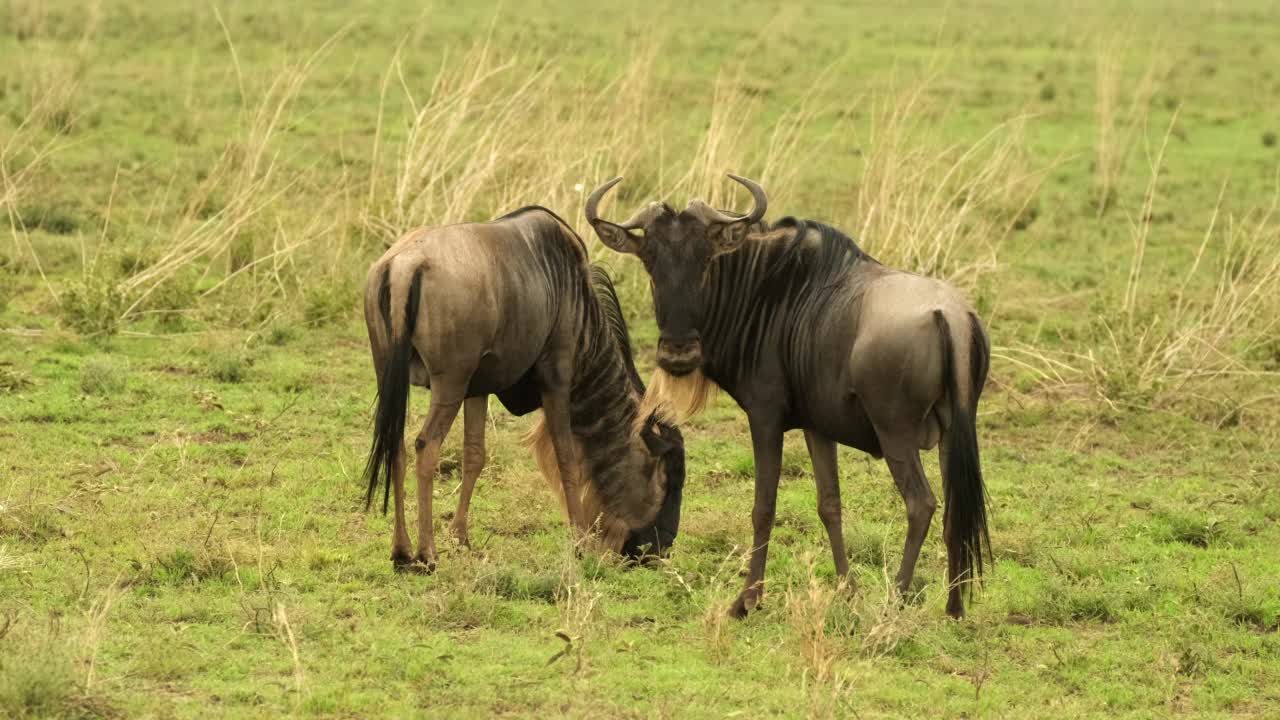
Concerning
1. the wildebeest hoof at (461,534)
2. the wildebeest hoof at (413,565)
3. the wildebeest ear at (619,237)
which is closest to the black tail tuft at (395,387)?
the wildebeest hoof at (413,565)

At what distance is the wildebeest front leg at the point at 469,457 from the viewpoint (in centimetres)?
732

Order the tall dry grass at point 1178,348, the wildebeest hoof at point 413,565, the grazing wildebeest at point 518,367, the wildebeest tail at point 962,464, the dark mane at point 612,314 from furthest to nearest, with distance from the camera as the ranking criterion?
1. the tall dry grass at point 1178,348
2. the dark mane at point 612,314
3. the wildebeest hoof at point 413,565
4. the grazing wildebeest at point 518,367
5. the wildebeest tail at point 962,464

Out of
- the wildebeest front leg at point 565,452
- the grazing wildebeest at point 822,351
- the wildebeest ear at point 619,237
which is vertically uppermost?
the wildebeest ear at point 619,237

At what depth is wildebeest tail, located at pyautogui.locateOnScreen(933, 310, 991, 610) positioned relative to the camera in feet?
20.0

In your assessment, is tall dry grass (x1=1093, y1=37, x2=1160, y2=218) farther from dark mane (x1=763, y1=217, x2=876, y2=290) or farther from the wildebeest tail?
the wildebeest tail

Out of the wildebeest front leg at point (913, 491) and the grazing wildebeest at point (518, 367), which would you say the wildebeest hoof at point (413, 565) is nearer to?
the grazing wildebeest at point (518, 367)

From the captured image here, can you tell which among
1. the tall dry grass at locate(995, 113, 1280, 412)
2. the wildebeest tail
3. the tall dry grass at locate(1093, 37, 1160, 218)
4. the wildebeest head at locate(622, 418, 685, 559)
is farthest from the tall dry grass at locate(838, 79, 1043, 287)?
the wildebeest tail

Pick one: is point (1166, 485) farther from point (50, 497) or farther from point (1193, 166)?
point (1193, 166)

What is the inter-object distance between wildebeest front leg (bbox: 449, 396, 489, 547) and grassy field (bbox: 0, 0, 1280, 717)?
7.1 inches

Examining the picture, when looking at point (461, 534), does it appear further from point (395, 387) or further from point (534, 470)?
point (534, 470)

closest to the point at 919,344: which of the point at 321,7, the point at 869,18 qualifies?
the point at 321,7

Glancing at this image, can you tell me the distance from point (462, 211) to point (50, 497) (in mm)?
4203

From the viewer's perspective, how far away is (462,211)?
11.2 meters

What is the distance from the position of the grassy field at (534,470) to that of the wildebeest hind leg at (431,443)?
15 centimetres
